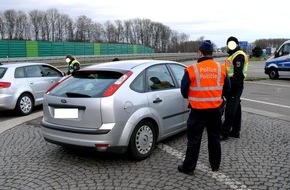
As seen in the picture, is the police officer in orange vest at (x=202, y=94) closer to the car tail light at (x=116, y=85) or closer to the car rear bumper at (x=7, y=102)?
the car tail light at (x=116, y=85)

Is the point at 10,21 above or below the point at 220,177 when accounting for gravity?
above

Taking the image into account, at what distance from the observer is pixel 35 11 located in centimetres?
8481

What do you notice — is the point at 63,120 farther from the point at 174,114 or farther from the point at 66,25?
the point at 66,25

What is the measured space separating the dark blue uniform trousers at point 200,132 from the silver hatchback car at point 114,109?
821mm

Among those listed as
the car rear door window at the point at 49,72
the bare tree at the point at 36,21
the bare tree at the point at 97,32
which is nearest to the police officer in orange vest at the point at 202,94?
the car rear door window at the point at 49,72

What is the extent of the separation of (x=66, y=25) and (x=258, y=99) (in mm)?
81936

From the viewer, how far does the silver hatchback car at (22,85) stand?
337 inches

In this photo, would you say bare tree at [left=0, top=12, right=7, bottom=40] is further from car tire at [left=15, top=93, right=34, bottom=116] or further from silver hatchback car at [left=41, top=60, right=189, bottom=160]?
silver hatchback car at [left=41, top=60, right=189, bottom=160]

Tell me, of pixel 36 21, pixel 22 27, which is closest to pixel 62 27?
pixel 36 21

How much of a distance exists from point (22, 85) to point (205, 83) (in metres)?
6.23

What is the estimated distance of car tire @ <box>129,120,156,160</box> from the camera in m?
4.82

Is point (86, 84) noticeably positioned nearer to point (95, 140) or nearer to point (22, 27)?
point (95, 140)

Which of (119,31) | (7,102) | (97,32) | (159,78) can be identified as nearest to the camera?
(159,78)

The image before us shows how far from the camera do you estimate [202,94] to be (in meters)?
4.30
